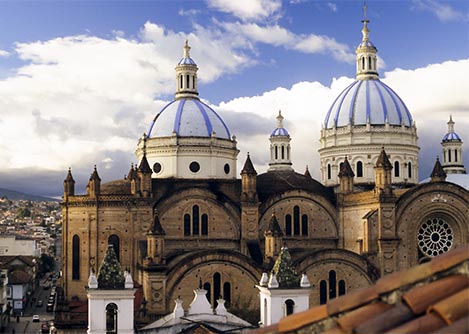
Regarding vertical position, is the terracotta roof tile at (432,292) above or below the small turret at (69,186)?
below

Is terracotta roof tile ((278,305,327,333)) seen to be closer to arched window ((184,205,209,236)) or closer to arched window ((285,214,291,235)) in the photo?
arched window ((184,205,209,236))

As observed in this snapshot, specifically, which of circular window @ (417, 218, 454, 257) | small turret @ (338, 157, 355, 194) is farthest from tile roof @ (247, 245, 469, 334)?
small turret @ (338, 157, 355, 194)

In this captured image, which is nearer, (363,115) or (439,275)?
(439,275)

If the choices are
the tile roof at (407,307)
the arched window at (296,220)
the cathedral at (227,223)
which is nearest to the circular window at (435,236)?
the cathedral at (227,223)

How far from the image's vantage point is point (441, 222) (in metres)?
47.8

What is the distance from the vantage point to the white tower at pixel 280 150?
57.1m

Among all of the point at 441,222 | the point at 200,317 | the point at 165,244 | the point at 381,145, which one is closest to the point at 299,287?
the point at 200,317

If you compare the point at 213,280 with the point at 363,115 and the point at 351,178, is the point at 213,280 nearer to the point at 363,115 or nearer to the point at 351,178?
the point at 351,178

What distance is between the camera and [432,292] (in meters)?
5.77

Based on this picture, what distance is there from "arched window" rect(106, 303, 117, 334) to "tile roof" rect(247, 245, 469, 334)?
87.3 feet

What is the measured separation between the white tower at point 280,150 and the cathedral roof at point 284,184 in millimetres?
4217

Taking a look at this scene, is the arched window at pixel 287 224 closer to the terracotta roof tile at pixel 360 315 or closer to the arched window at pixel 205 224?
the arched window at pixel 205 224

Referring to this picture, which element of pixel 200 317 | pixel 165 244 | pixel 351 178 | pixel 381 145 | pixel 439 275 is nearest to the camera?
pixel 439 275

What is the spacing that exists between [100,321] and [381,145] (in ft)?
103
